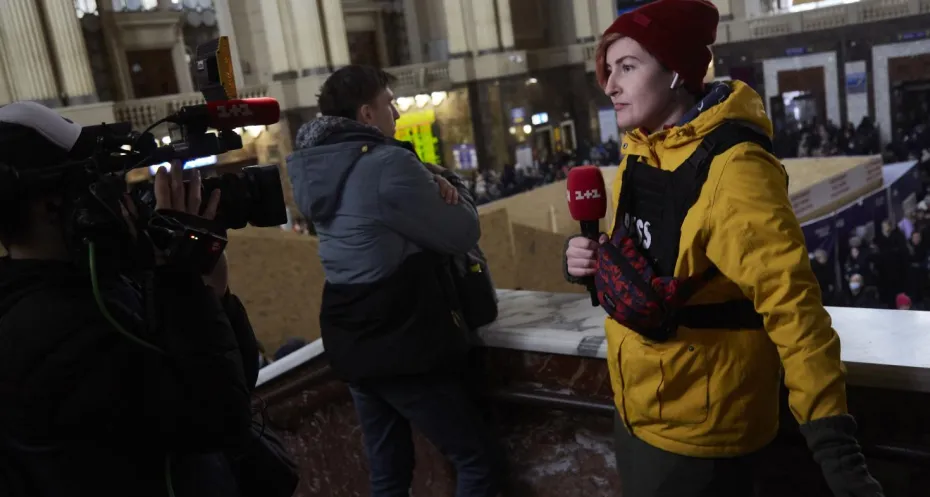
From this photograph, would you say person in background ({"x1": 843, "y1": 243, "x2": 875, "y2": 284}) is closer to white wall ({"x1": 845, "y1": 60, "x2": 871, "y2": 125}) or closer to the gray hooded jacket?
the gray hooded jacket

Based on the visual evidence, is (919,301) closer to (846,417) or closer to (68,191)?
(846,417)

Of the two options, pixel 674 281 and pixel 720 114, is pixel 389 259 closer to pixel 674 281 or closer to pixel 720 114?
pixel 674 281

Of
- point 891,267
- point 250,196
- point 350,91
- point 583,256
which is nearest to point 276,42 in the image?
point 891,267

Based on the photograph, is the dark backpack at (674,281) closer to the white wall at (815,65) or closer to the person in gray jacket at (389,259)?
the person in gray jacket at (389,259)

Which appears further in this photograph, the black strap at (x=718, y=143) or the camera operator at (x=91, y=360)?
the black strap at (x=718, y=143)

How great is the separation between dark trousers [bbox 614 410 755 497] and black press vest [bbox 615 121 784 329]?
0.90 feet

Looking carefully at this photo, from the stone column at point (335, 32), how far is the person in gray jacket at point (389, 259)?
657 inches

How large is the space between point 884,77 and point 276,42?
14.6 metres

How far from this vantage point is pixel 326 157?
2.10 metres

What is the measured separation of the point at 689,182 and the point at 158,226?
92 cm

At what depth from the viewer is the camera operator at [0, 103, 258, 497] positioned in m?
1.16

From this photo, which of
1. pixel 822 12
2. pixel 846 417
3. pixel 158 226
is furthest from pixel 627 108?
pixel 822 12

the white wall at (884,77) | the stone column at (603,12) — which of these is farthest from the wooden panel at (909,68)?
the stone column at (603,12)

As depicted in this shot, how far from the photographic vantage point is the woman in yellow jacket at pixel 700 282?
48.6 inches
